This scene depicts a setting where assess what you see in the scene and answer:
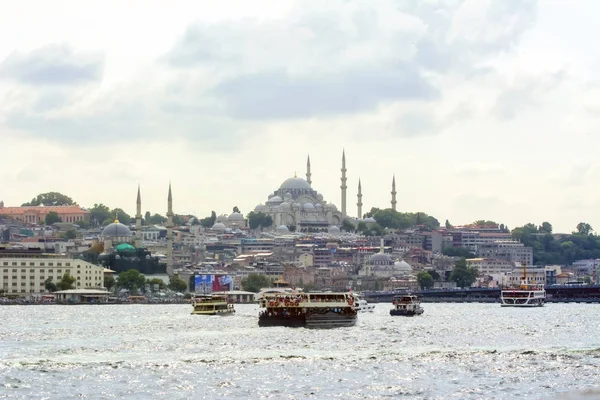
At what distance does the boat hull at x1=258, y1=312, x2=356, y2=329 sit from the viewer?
93.8 m

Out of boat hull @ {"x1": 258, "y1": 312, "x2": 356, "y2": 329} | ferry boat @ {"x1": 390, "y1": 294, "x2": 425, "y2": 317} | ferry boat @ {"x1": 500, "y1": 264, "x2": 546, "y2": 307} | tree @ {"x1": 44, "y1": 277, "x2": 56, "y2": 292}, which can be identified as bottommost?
boat hull @ {"x1": 258, "y1": 312, "x2": 356, "y2": 329}

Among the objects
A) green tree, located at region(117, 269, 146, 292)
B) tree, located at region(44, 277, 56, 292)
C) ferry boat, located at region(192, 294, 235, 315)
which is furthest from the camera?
green tree, located at region(117, 269, 146, 292)

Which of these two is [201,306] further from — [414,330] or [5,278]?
[5,278]

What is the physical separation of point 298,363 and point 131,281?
13231cm

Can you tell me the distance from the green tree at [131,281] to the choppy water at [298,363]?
100027 millimetres

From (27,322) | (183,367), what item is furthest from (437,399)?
(27,322)

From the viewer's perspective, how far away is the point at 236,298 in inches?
7687

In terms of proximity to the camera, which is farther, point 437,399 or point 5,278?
point 5,278

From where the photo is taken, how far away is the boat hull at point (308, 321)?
93750 millimetres

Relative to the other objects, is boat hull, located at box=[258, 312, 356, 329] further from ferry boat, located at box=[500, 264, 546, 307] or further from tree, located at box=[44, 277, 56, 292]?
tree, located at box=[44, 277, 56, 292]

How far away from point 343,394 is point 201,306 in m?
75.8

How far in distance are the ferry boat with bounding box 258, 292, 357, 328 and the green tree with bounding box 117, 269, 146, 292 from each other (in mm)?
95277

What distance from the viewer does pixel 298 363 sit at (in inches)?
2415

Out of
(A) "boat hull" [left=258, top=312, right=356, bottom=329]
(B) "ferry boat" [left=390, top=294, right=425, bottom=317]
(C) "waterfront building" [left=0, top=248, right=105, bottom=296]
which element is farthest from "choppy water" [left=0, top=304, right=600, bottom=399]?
(C) "waterfront building" [left=0, top=248, right=105, bottom=296]
